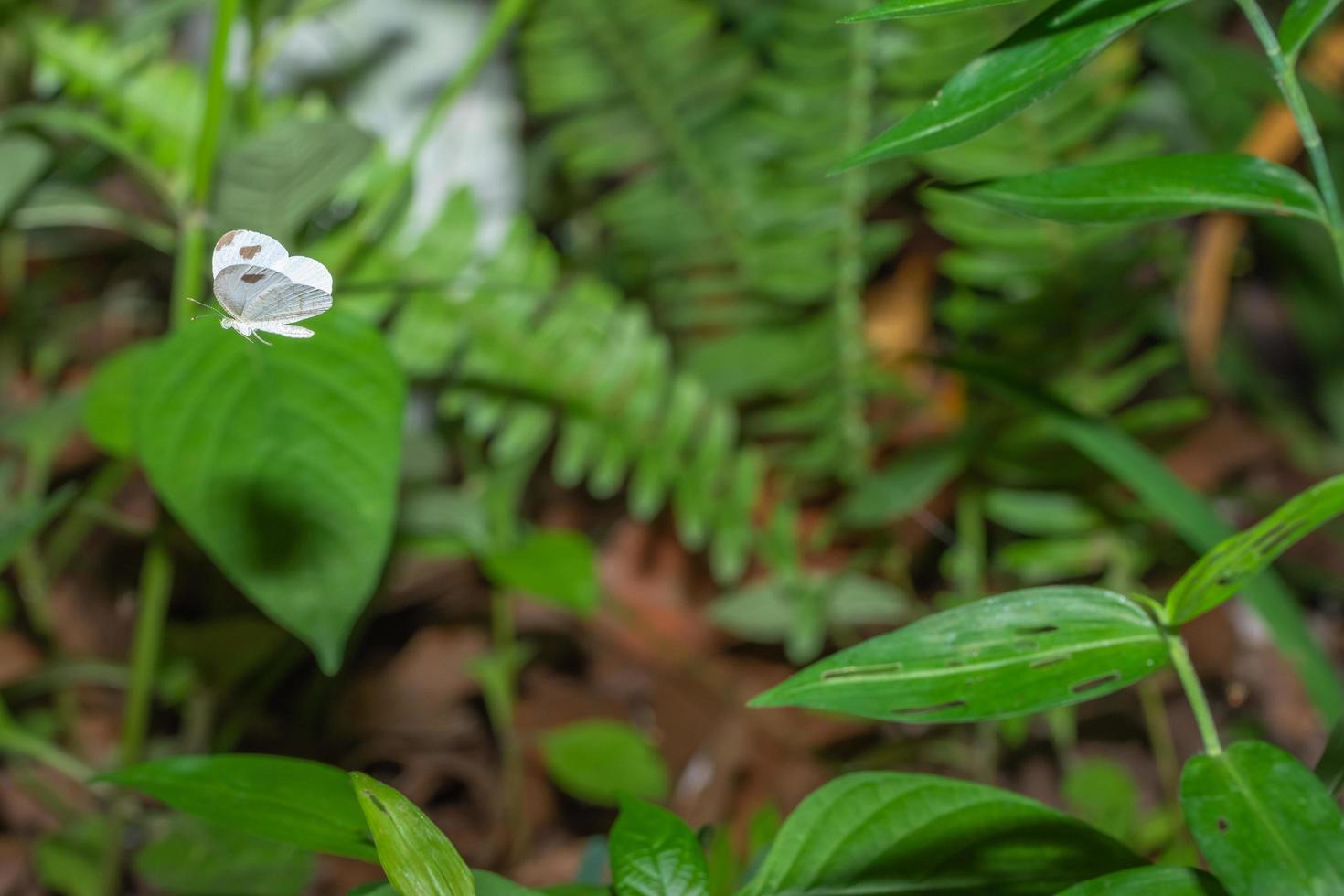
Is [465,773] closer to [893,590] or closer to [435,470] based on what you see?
[435,470]

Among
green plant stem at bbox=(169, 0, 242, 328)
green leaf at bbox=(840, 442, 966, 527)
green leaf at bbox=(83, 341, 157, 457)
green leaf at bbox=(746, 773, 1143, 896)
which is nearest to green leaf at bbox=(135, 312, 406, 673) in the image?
green plant stem at bbox=(169, 0, 242, 328)

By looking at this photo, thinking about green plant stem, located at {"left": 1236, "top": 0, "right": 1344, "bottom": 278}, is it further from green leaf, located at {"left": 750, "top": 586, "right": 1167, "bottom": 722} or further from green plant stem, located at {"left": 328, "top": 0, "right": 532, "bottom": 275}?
green plant stem, located at {"left": 328, "top": 0, "right": 532, "bottom": 275}

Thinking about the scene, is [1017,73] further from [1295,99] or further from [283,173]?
[283,173]

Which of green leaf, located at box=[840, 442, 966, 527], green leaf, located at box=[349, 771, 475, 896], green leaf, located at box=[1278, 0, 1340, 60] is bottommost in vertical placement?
green leaf, located at box=[840, 442, 966, 527]

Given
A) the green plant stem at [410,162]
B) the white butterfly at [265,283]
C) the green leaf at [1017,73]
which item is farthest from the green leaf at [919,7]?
the green plant stem at [410,162]

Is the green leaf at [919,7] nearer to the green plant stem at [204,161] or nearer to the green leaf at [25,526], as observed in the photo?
the green plant stem at [204,161]

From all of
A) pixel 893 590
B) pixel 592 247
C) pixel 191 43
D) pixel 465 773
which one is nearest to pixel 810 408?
pixel 893 590
